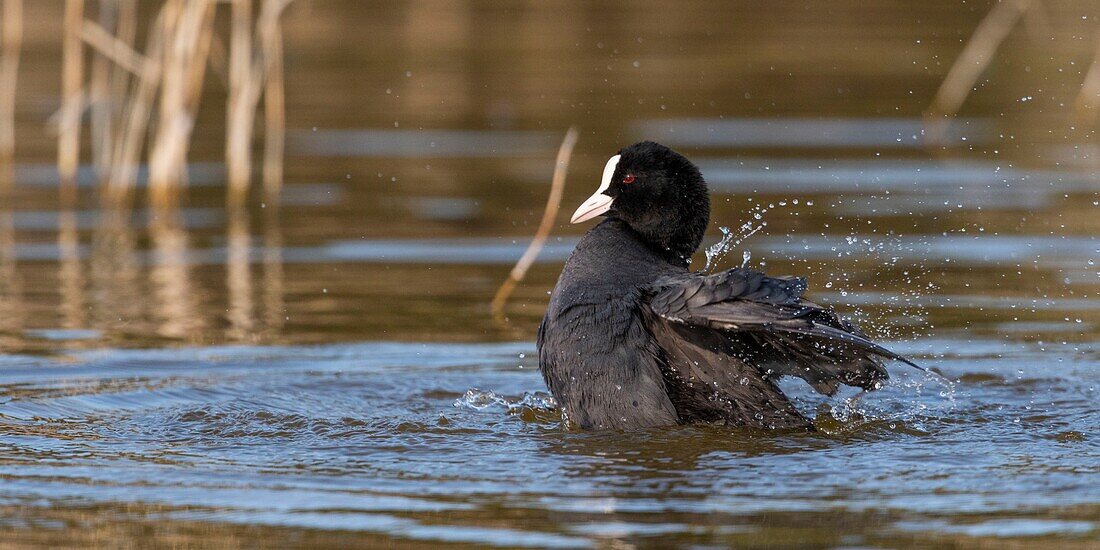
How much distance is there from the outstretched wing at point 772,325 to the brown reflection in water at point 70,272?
10.9 feet

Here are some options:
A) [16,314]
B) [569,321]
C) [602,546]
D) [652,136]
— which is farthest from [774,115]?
[602,546]

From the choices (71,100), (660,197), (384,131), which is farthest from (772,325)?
(384,131)

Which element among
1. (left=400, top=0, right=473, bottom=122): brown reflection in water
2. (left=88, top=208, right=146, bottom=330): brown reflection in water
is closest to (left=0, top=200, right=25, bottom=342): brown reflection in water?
(left=88, top=208, right=146, bottom=330): brown reflection in water

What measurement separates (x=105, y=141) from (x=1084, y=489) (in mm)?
7517

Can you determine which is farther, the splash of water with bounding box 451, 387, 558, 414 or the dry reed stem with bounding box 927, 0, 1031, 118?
the dry reed stem with bounding box 927, 0, 1031, 118

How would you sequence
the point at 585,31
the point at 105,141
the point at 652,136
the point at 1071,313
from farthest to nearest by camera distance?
the point at 585,31 < the point at 652,136 < the point at 105,141 < the point at 1071,313

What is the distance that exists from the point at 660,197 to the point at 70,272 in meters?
4.08

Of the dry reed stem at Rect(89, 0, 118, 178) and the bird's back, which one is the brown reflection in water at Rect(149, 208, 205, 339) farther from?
the bird's back

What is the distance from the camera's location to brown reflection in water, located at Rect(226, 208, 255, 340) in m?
7.18

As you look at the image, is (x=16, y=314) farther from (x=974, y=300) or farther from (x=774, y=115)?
(x=774, y=115)

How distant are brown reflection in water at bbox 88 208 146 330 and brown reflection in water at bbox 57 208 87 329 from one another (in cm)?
6

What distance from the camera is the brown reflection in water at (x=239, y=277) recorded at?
23.6 feet

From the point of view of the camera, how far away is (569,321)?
5.18m

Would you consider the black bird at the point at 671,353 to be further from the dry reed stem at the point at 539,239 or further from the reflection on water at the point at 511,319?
the dry reed stem at the point at 539,239
